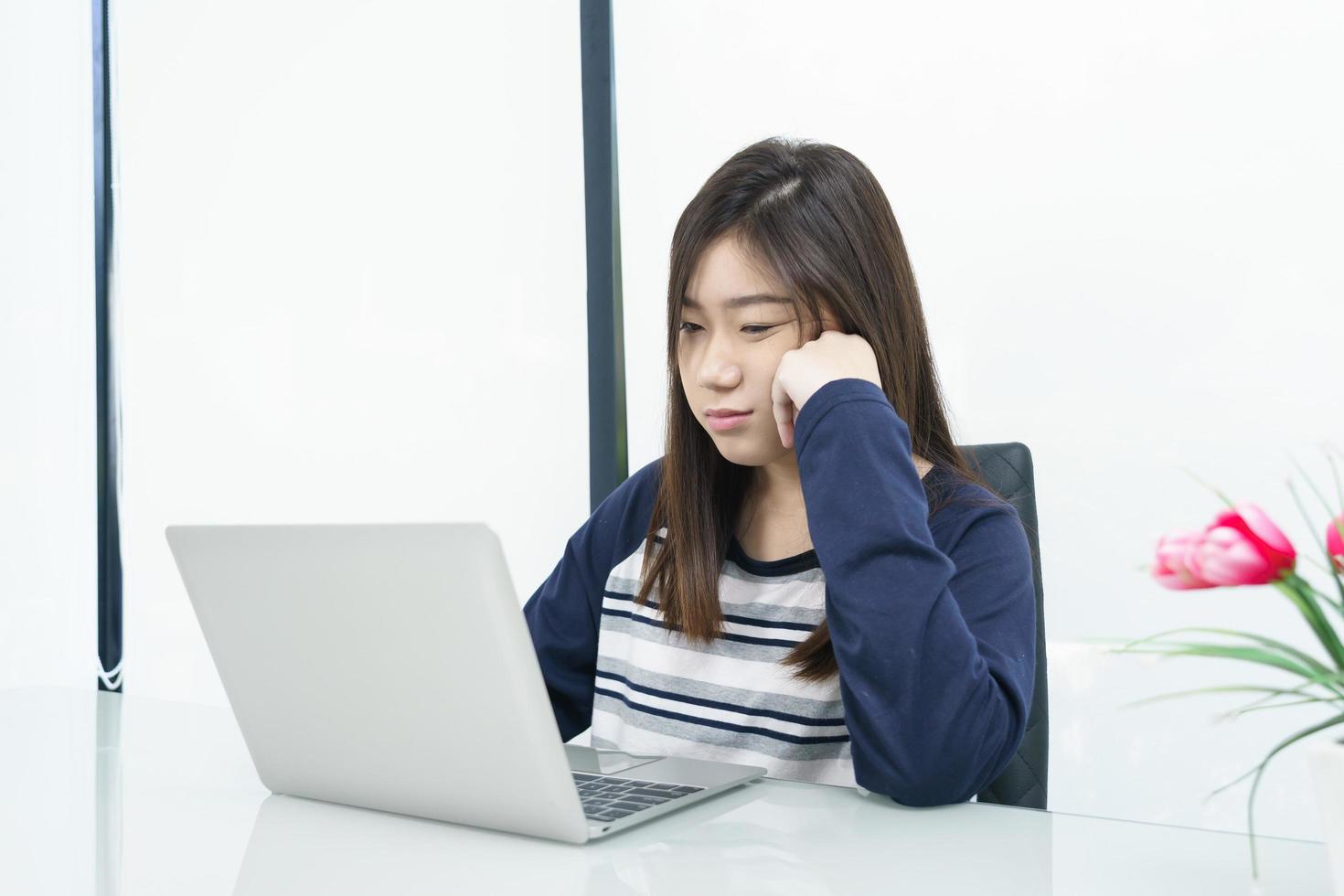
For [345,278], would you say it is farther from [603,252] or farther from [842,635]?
[842,635]

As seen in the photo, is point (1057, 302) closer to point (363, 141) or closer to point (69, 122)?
point (363, 141)

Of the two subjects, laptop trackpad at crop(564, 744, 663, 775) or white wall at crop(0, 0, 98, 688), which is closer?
laptop trackpad at crop(564, 744, 663, 775)

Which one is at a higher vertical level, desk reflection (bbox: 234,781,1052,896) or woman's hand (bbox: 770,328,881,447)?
woman's hand (bbox: 770,328,881,447)

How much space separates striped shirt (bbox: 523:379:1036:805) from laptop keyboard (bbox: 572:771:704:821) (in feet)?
0.50

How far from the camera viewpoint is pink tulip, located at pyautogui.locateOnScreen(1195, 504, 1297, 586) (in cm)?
46

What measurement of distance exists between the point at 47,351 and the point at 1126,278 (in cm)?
252

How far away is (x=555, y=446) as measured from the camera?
233 cm

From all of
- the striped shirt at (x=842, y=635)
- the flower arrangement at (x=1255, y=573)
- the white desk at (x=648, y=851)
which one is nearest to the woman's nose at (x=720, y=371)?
the striped shirt at (x=842, y=635)

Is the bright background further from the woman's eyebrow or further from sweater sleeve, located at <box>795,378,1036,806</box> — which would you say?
the woman's eyebrow

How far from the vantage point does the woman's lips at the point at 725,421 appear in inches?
43.1

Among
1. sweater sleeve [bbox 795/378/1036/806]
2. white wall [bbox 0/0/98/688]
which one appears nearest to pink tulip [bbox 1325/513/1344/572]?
sweater sleeve [bbox 795/378/1036/806]

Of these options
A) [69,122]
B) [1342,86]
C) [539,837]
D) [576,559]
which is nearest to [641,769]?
[539,837]

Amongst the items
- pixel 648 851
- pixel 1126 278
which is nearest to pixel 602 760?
pixel 648 851

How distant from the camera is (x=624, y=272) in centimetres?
228
